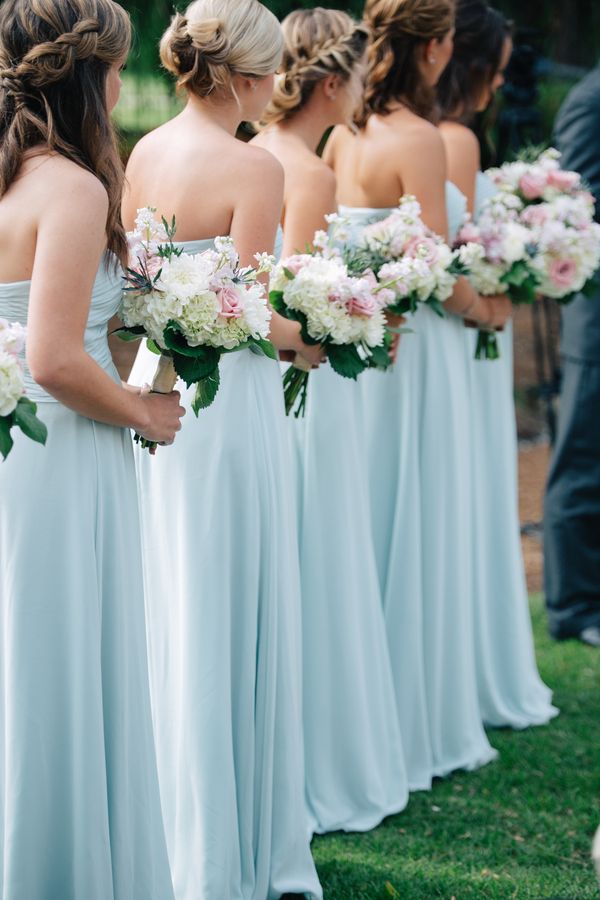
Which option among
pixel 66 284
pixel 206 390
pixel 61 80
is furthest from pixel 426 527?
pixel 61 80

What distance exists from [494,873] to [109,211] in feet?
8.38

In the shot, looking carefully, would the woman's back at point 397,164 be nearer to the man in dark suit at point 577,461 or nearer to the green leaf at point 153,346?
the green leaf at point 153,346

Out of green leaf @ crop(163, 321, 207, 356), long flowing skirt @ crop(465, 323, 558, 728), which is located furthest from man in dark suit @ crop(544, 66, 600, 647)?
green leaf @ crop(163, 321, 207, 356)

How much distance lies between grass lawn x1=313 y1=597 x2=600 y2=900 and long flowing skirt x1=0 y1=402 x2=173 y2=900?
3.76 feet

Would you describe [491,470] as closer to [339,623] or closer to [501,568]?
[501,568]

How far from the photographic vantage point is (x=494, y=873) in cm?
416

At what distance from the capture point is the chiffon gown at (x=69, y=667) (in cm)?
298

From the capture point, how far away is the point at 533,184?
18.1 feet

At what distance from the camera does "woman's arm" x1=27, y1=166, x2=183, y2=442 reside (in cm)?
283

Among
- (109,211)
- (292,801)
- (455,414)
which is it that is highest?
(109,211)

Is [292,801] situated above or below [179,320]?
below

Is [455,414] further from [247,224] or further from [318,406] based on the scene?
[247,224]

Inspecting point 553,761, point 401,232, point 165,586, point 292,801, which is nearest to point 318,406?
point 401,232

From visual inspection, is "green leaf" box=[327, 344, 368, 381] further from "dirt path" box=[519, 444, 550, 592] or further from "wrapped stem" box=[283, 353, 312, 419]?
"dirt path" box=[519, 444, 550, 592]
